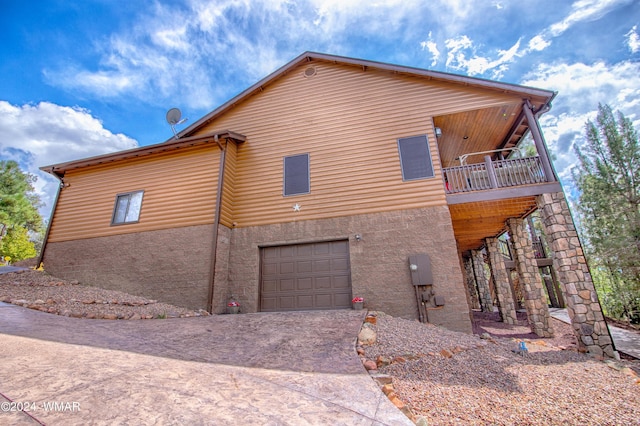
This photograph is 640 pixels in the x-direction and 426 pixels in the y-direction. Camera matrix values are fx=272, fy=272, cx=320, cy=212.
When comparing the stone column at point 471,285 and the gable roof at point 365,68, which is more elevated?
the gable roof at point 365,68

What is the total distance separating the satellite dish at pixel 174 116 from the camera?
10445mm

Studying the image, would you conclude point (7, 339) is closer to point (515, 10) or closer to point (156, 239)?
point (156, 239)

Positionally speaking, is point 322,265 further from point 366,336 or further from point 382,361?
point 382,361

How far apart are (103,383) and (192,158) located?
8.25 metres

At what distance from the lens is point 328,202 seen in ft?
28.2

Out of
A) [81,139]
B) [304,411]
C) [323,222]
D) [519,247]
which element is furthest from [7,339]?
[81,139]

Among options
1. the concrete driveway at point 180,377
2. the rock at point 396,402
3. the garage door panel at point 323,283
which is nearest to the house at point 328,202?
the garage door panel at point 323,283

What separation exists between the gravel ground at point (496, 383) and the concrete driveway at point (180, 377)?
531 mm

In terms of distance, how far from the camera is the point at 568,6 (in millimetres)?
11352

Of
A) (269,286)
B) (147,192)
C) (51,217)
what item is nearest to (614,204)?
(269,286)

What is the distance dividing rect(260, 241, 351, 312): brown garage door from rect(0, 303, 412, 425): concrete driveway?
2883 mm

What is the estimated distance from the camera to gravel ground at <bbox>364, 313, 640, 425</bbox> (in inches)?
105

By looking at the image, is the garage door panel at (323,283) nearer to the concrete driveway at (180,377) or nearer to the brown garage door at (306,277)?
the brown garage door at (306,277)

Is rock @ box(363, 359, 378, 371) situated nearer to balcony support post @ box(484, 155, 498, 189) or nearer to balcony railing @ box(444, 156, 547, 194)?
balcony railing @ box(444, 156, 547, 194)
